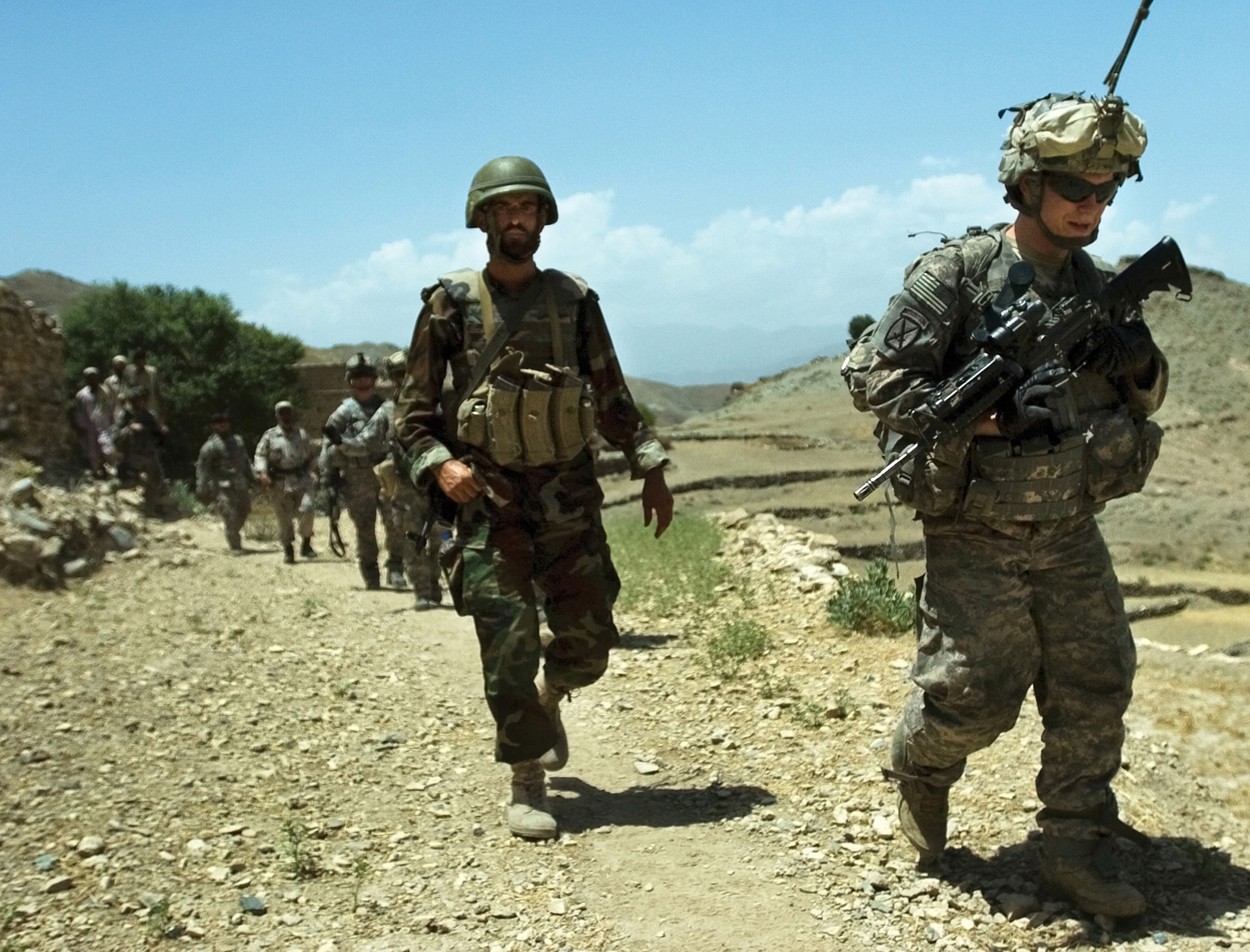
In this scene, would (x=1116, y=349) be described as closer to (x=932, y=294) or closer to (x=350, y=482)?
(x=932, y=294)

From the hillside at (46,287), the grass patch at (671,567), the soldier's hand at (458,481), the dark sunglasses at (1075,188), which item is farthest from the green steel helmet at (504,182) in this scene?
the hillside at (46,287)

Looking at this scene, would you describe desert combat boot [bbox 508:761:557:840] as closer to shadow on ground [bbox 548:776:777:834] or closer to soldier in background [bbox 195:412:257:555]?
shadow on ground [bbox 548:776:777:834]

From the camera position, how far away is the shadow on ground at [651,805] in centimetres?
473

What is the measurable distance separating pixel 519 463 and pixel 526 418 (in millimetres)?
189

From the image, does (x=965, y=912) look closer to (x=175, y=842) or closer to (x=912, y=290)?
(x=912, y=290)

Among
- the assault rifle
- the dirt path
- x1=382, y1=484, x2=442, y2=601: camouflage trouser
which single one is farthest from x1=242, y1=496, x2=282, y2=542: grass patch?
the assault rifle

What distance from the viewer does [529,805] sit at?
4676 mm

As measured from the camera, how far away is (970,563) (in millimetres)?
3773

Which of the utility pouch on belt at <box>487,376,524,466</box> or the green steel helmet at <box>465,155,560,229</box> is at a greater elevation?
the green steel helmet at <box>465,155,560,229</box>

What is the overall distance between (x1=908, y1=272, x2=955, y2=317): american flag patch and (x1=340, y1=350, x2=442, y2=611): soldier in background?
4778 millimetres

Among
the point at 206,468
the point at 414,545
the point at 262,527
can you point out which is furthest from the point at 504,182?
the point at 262,527

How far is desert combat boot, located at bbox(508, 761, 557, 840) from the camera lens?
14.8ft

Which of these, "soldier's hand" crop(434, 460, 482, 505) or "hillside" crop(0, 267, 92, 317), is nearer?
"soldier's hand" crop(434, 460, 482, 505)

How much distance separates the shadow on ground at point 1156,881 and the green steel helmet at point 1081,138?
6.78 ft
